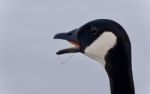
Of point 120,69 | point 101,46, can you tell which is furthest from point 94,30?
point 120,69

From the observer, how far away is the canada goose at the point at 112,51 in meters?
5.36

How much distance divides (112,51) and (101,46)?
0.11 m

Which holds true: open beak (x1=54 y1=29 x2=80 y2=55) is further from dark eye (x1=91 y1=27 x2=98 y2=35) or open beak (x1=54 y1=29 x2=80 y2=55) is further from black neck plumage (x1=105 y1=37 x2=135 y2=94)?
black neck plumage (x1=105 y1=37 x2=135 y2=94)

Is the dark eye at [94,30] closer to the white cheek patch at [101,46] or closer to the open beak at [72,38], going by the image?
the white cheek patch at [101,46]

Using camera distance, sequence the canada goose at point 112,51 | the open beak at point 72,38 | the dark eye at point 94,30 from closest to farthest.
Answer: the canada goose at point 112,51
the dark eye at point 94,30
the open beak at point 72,38

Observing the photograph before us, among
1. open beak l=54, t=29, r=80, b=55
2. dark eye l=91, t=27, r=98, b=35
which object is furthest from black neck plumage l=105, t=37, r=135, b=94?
open beak l=54, t=29, r=80, b=55

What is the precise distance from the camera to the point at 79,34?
565 cm

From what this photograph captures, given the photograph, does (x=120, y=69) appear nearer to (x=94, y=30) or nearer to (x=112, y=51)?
(x=112, y=51)

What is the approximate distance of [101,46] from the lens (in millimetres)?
5473

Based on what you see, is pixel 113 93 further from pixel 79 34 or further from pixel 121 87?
pixel 79 34

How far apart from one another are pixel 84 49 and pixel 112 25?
1.14 ft

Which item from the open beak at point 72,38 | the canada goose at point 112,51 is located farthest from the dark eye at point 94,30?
the open beak at point 72,38

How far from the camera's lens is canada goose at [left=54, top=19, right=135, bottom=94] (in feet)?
17.6

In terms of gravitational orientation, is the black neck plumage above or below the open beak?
below
